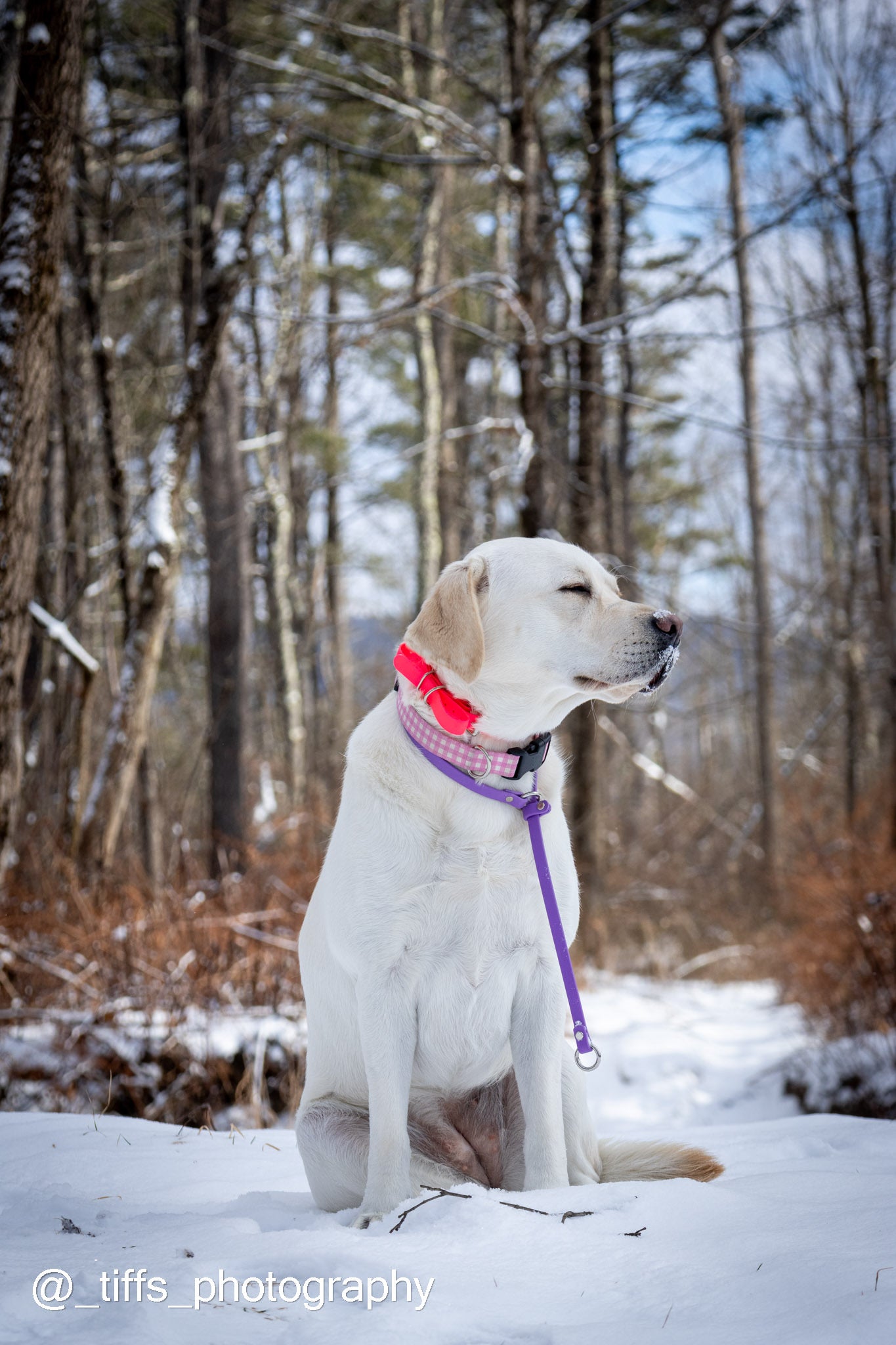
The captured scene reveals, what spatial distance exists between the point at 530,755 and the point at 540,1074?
0.72m

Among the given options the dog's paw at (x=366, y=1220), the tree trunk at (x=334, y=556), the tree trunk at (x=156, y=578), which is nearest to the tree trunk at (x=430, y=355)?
the tree trunk at (x=334, y=556)

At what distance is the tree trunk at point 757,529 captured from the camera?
13727mm

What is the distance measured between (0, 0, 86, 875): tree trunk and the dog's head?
97.5 inches

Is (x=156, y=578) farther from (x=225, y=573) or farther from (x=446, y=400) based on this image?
(x=446, y=400)

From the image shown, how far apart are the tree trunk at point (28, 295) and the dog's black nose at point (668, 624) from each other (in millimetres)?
2913

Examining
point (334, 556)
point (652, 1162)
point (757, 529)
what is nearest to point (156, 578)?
point (652, 1162)

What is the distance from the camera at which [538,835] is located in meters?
2.26

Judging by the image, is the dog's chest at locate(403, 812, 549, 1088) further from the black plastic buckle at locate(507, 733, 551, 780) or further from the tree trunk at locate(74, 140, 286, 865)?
the tree trunk at locate(74, 140, 286, 865)

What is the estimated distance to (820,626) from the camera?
846 inches

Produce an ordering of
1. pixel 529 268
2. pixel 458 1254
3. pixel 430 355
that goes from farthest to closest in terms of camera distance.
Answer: pixel 430 355 → pixel 529 268 → pixel 458 1254

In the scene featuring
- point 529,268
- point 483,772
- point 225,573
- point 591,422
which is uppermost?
point 529,268

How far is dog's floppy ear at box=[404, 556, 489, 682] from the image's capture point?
7.59 feet

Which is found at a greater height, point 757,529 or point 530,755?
point 757,529

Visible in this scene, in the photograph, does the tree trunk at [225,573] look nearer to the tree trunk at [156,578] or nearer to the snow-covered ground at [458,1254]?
the tree trunk at [156,578]
